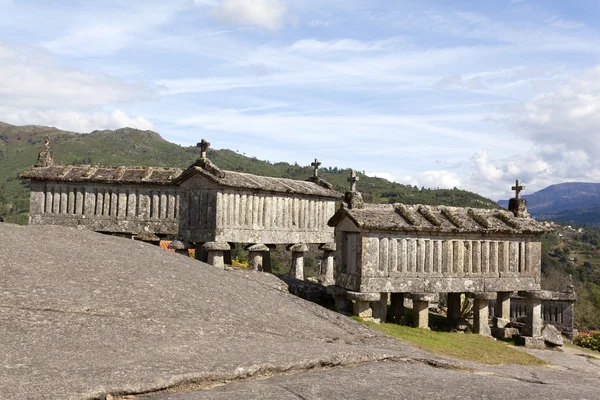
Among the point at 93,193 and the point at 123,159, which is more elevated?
the point at 123,159

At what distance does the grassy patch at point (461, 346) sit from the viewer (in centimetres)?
1562

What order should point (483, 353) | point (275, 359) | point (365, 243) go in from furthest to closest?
point (365, 243) < point (483, 353) < point (275, 359)

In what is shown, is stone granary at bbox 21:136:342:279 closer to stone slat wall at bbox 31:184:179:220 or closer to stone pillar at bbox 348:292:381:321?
stone slat wall at bbox 31:184:179:220

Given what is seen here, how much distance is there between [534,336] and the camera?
66.1ft

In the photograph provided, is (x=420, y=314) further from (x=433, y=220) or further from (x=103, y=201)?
(x=103, y=201)

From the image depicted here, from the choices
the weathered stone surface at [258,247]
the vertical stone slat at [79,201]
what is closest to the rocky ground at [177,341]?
the weathered stone surface at [258,247]

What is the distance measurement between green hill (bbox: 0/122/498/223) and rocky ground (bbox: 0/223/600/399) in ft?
230

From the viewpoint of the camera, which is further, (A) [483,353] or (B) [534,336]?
(B) [534,336]

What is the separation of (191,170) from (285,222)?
3953 mm

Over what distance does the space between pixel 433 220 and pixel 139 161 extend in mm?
121455

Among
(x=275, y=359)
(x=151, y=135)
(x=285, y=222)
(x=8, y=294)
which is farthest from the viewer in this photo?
(x=151, y=135)

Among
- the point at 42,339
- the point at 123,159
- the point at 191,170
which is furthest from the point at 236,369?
the point at 123,159

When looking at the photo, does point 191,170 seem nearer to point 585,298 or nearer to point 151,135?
point 585,298

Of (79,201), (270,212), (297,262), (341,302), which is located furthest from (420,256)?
(79,201)
